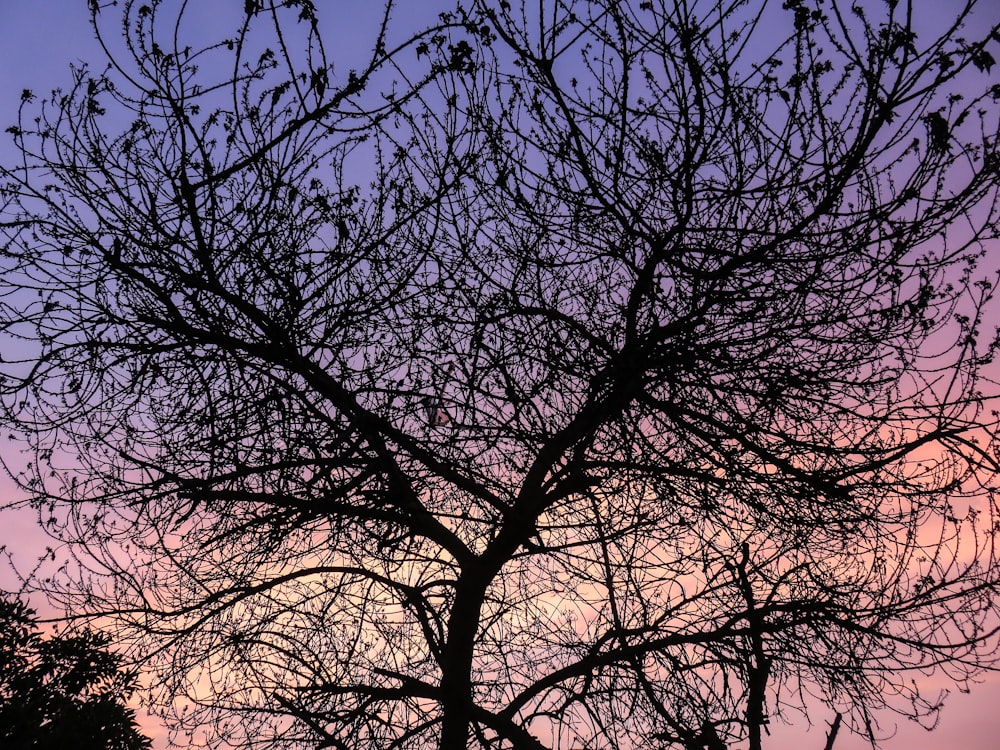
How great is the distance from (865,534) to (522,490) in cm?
241

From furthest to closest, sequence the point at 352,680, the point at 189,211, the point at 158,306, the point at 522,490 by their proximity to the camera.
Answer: the point at 352,680, the point at 522,490, the point at 158,306, the point at 189,211

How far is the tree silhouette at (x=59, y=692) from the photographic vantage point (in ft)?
15.3

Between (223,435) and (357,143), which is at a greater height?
(357,143)

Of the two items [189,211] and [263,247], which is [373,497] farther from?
[189,211]

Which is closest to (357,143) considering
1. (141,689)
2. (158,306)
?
(158,306)

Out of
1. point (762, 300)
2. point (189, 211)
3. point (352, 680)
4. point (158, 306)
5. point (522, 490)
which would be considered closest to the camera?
point (762, 300)

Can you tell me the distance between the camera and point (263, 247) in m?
5.05

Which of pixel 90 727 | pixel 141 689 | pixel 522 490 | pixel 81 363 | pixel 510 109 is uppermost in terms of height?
pixel 510 109

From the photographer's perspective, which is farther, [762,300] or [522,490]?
[522,490]

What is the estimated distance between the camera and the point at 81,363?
5.41 meters

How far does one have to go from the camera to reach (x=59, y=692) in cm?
503

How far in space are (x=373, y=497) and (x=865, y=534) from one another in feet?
11.4

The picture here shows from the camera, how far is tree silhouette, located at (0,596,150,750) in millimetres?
4648

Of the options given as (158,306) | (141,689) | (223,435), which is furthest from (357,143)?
(141,689)
